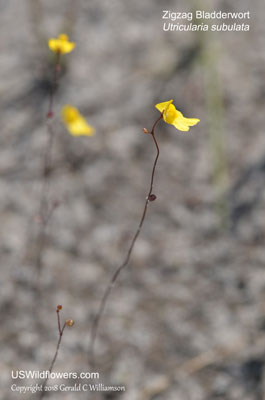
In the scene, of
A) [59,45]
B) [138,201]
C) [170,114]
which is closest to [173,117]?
[170,114]

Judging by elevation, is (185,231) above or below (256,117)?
below

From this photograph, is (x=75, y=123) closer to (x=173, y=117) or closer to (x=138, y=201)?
(x=138, y=201)

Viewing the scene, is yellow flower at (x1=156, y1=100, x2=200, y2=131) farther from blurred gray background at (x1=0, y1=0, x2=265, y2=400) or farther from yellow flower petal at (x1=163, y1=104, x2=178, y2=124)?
blurred gray background at (x1=0, y1=0, x2=265, y2=400)

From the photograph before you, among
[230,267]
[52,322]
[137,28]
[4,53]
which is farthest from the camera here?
[137,28]

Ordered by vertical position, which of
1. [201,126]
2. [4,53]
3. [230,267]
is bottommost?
[230,267]

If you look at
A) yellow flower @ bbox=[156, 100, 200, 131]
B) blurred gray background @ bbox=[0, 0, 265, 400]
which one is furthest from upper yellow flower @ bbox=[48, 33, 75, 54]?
blurred gray background @ bbox=[0, 0, 265, 400]

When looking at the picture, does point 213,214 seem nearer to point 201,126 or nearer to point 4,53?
point 201,126

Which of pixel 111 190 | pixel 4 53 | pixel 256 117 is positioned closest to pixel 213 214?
pixel 111 190
